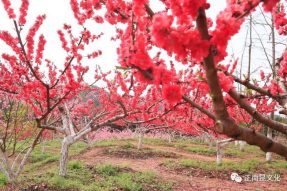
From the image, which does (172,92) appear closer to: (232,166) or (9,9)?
(9,9)

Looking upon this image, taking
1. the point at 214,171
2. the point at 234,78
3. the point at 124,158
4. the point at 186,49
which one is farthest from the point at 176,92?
the point at 124,158

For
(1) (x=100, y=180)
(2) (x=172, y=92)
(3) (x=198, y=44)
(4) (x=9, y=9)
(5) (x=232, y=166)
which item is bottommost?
(1) (x=100, y=180)

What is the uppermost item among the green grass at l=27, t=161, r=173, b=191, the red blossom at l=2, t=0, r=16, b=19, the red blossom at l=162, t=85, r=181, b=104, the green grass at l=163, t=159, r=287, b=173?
the red blossom at l=2, t=0, r=16, b=19

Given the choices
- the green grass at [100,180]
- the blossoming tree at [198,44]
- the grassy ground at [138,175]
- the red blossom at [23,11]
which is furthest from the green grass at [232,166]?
the blossoming tree at [198,44]

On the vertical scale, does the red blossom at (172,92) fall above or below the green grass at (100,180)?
above

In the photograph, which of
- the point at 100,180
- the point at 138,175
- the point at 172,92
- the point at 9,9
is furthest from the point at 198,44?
the point at 138,175

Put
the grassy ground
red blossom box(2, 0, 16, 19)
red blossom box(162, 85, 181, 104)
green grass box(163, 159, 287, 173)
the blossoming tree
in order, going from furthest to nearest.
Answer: green grass box(163, 159, 287, 173)
the grassy ground
red blossom box(2, 0, 16, 19)
red blossom box(162, 85, 181, 104)
the blossoming tree

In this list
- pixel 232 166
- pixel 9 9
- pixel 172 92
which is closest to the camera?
pixel 172 92

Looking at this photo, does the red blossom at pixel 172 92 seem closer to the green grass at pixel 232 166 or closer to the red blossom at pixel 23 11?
the red blossom at pixel 23 11

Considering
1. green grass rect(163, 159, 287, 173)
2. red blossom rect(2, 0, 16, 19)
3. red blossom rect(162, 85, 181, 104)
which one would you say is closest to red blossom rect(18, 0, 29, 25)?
red blossom rect(2, 0, 16, 19)

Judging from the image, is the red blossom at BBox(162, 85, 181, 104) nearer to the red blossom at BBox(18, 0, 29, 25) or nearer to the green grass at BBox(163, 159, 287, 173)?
the red blossom at BBox(18, 0, 29, 25)

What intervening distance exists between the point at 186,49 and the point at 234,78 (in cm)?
187

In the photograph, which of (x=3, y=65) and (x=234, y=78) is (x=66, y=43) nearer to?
(x=3, y=65)

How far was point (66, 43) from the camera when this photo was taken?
7.66 metres
